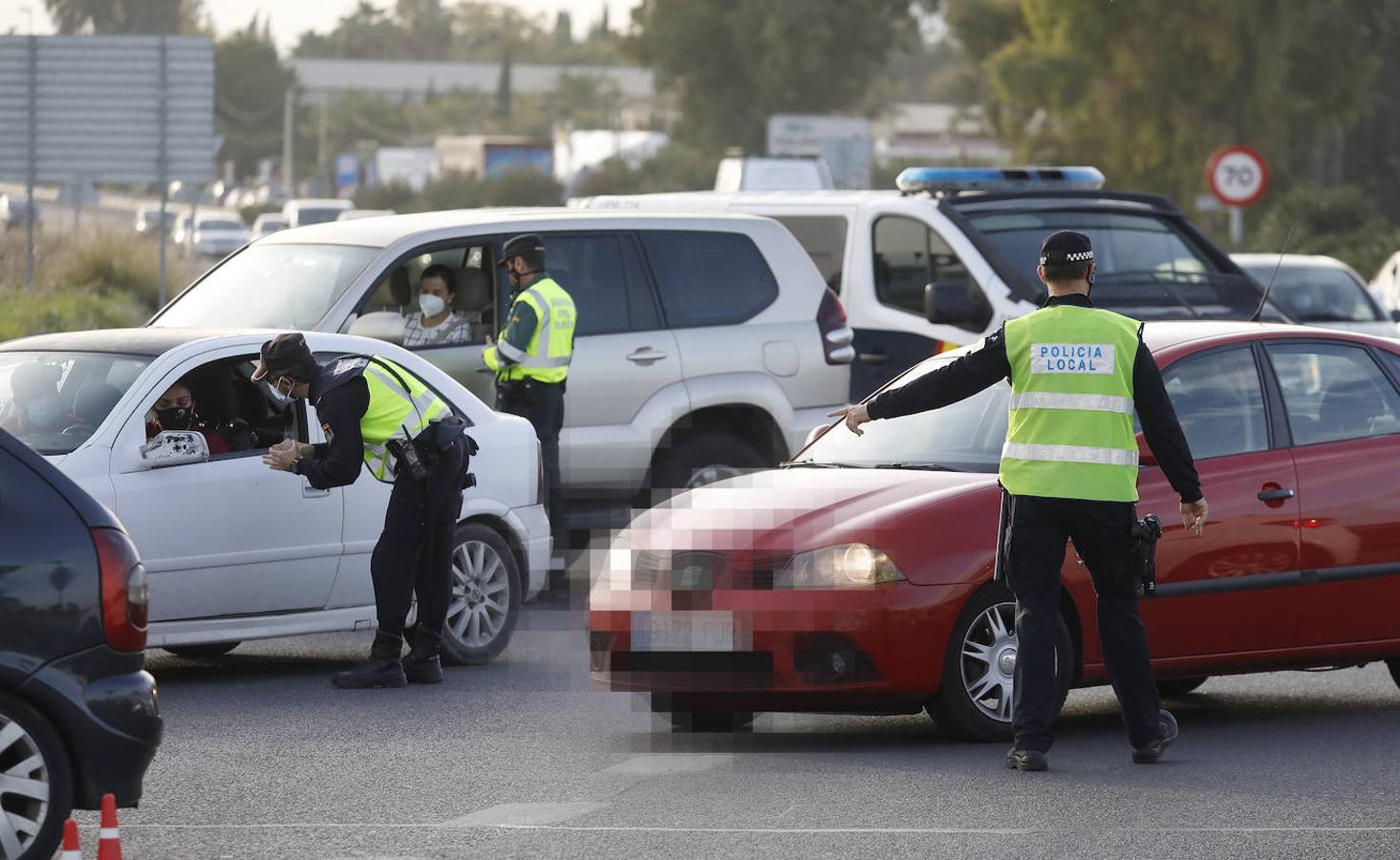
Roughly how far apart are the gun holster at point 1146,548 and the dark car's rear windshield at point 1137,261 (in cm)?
625

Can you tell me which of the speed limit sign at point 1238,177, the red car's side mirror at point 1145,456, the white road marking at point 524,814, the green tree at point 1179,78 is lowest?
the white road marking at point 524,814

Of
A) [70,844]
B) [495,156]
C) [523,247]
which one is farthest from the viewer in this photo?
[495,156]

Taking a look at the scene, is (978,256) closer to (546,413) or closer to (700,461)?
(700,461)

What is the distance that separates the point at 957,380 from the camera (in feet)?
26.5

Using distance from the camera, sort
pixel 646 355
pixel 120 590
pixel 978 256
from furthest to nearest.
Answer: pixel 978 256 → pixel 646 355 → pixel 120 590

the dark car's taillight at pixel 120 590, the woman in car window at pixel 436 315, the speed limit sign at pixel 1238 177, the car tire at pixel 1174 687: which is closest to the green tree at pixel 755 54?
the speed limit sign at pixel 1238 177

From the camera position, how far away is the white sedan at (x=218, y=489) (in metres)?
9.34

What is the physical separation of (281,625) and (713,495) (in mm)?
2009

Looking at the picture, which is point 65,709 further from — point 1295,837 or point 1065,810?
point 1295,837

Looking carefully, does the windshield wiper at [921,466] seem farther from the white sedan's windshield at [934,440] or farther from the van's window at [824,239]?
the van's window at [824,239]

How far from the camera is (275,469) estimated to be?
379 inches

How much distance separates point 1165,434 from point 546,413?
501 centimetres

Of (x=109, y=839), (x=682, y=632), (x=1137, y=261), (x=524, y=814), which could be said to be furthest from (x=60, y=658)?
(x=1137, y=261)

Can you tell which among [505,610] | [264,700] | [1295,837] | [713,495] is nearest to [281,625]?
[264,700]
